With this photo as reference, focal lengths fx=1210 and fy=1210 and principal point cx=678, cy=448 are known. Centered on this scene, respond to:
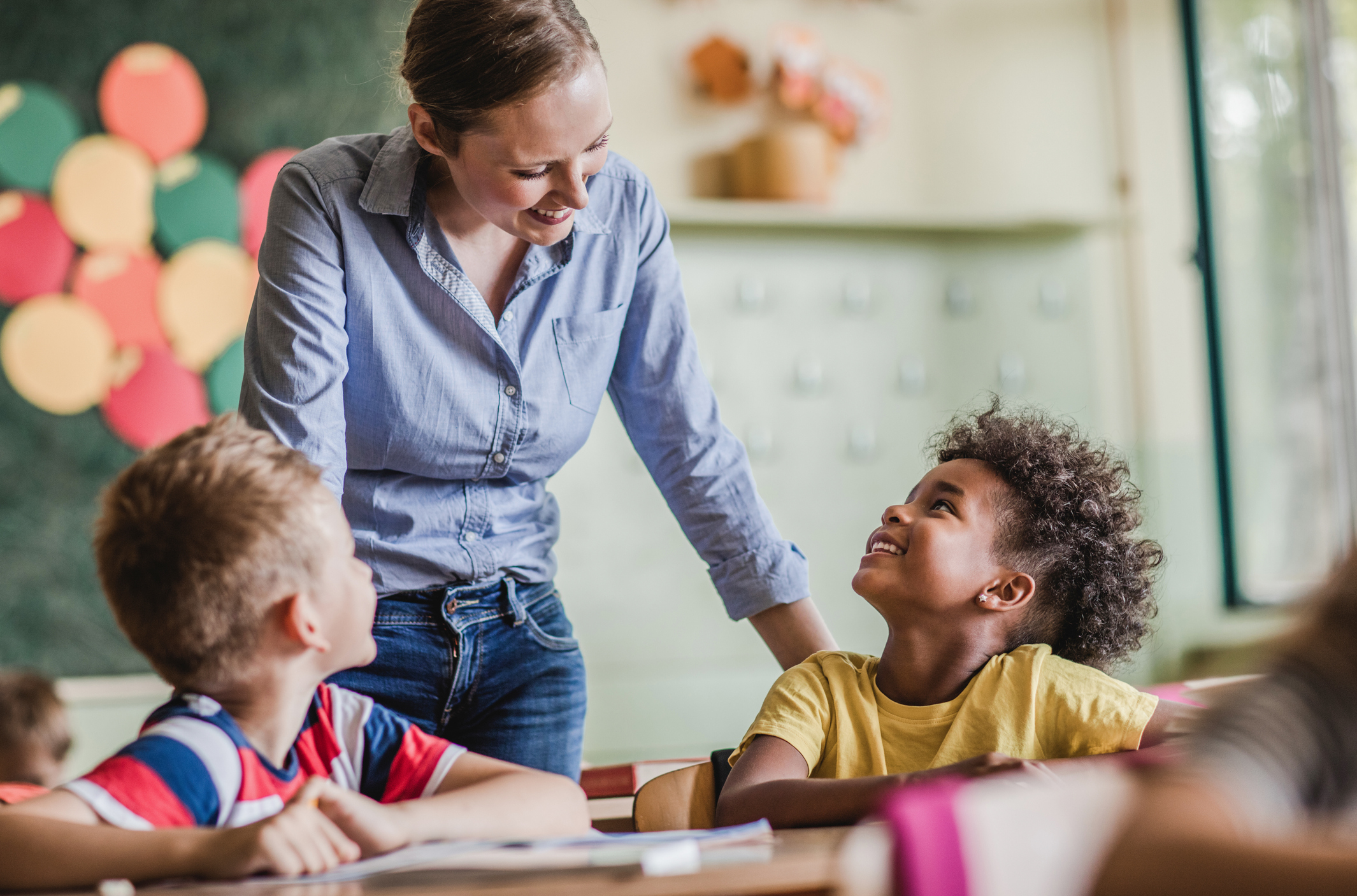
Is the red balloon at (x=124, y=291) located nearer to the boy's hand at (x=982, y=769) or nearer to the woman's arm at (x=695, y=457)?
the woman's arm at (x=695, y=457)

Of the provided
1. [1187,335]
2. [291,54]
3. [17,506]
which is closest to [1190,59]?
[1187,335]

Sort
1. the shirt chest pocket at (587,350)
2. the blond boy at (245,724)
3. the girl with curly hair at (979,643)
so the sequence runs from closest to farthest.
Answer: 1. the blond boy at (245,724)
2. the girl with curly hair at (979,643)
3. the shirt chest pocket at (587,350)

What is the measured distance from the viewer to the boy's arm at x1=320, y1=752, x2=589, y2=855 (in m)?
0.84

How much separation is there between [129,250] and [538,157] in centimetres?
230

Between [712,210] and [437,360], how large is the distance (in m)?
2.22

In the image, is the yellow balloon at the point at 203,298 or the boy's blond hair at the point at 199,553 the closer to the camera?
the boy's blond hair at the point at 199,553

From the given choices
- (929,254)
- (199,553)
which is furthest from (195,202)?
(199,553)

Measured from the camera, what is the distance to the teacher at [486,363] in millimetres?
1214

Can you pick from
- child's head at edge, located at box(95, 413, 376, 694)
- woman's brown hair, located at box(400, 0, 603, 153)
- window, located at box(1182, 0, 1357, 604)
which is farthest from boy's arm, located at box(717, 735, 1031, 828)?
window, located at box(1182, 0, 1357, 604)

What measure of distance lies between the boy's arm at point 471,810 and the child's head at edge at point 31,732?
1831 millimetres

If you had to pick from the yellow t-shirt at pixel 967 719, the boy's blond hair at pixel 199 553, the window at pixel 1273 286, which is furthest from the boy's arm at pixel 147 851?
the window at pixel 1273 286

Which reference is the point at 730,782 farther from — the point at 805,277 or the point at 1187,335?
the point at 1187,335

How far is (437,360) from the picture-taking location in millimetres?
1310

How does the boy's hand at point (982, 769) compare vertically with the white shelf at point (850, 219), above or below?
below
